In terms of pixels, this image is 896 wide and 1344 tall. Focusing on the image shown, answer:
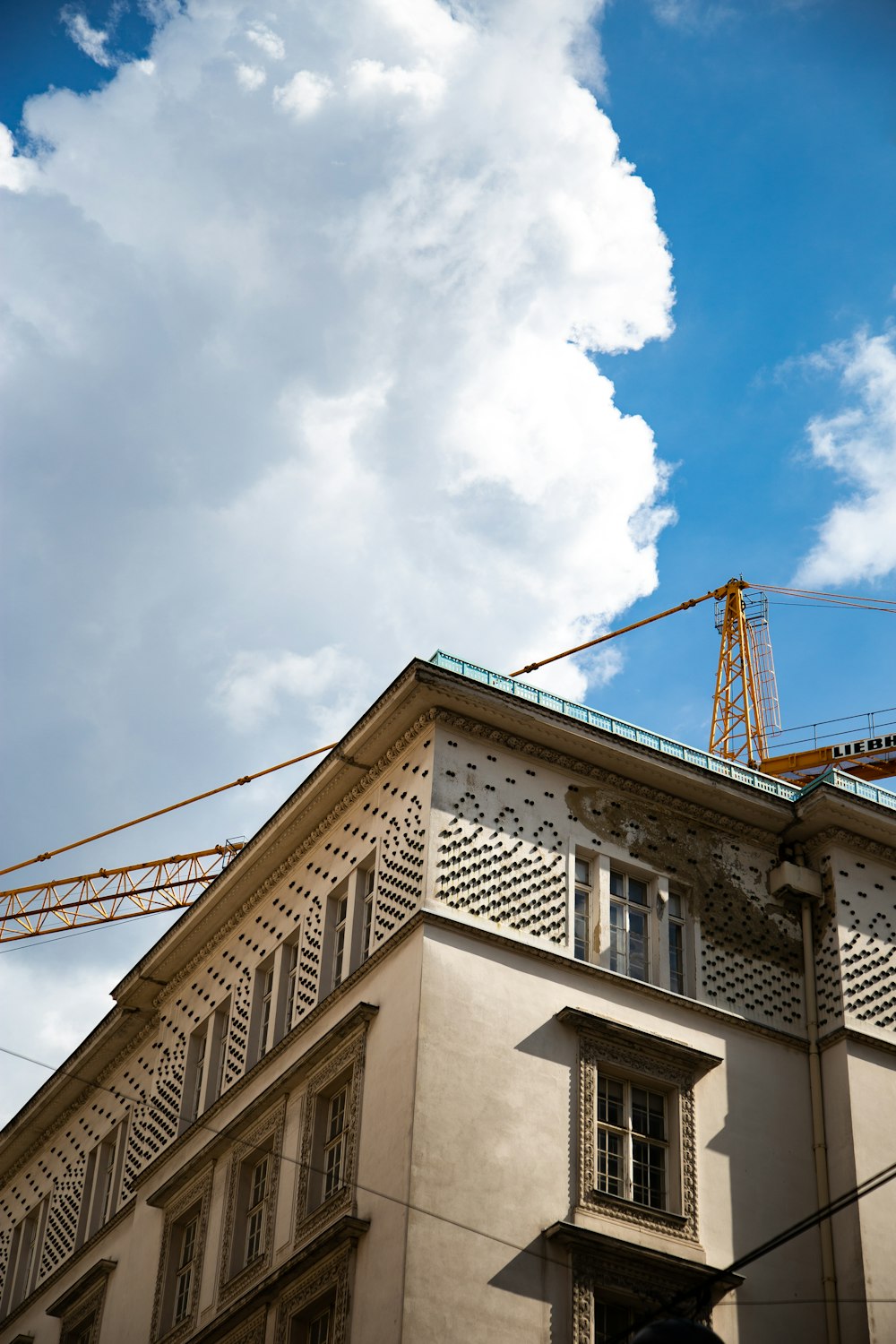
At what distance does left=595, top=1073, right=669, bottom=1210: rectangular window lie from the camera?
31547 mm

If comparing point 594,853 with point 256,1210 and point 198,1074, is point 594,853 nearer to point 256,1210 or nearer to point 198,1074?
point 256,1210

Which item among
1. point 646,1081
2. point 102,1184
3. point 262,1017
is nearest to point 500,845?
point 646,1081

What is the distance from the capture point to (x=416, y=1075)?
30250 mm

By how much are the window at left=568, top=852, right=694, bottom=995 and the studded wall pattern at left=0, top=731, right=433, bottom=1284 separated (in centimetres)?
360

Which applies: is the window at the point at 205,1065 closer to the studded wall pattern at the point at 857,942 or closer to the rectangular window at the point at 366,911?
the rectangular window at the point at 366,911

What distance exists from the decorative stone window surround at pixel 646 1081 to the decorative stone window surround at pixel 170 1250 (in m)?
9.21

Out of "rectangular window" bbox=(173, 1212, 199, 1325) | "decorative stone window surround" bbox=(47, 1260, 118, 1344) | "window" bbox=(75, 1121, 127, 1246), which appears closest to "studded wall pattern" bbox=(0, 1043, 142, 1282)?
"window" bbox=(75, 1121, 127, 1246)

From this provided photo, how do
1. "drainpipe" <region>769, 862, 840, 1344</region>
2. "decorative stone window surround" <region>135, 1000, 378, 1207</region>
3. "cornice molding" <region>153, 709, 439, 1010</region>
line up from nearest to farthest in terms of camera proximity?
1. "drainpipe" <region>769, 862, 840, 1344</region>
2. "decorative stone window surround" <region>135, 1000, 378, 1207</region>
3. "cornice molding" <region>153, 709, 439, 1010</region>

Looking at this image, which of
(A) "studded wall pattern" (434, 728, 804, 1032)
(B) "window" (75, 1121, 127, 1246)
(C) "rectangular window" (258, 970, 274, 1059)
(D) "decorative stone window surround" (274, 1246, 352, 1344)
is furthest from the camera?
(B) "window" (75, 1121, 127, 1246)

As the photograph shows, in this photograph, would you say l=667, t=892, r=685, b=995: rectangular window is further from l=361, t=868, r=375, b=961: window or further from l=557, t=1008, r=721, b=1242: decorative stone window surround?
l=361, t=868, r=375, b=961: window

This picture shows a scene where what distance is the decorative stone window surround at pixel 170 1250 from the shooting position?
116 ft

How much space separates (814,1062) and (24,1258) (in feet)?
78.9

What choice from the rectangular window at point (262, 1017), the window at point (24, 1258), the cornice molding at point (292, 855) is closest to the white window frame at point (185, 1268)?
the rectangular window at point (262, 1017)

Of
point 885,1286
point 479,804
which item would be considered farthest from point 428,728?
point 885,1286
